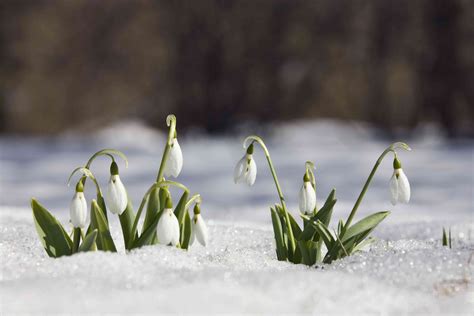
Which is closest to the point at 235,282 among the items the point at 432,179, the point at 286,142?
the point at 432,179

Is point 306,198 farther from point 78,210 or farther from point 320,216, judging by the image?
point 78,210

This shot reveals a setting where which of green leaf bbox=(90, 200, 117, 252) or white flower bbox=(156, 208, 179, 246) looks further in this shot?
green leaf bbox=(90, 200, 117, 252)

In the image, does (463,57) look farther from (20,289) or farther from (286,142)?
(20,289)

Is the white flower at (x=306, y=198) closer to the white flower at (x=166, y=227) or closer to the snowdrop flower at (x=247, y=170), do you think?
the snowdrop flower at (x=247, y=170)

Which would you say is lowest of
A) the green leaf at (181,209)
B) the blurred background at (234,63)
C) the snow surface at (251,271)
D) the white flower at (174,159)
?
the snow surface at (251,271)

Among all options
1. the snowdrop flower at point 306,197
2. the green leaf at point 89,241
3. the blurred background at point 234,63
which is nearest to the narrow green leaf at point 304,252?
the snowdrop flower at point 306,197

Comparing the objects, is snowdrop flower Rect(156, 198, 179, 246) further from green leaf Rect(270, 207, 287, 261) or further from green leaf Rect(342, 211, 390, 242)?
green leaf Rect(342, 211, 390, 242)

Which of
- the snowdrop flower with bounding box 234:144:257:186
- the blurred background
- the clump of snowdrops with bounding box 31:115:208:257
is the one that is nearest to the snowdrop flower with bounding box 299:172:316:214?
the snowdrop flower with bounding box 234:144:257:186
